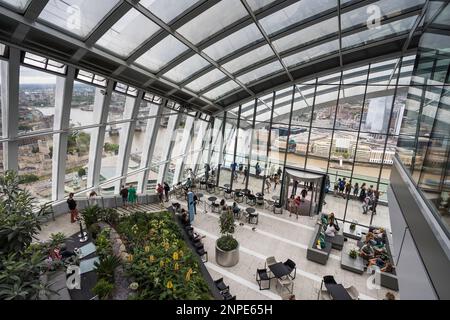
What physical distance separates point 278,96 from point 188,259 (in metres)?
11.3

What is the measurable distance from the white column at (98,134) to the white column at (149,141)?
2775mm

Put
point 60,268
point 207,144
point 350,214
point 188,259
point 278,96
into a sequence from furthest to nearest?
1. point 207,144
2. point 278,96
3. point 350,214
4. point 188,259
5. point 60,268

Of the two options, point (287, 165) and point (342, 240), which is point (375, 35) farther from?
point (342, 240)

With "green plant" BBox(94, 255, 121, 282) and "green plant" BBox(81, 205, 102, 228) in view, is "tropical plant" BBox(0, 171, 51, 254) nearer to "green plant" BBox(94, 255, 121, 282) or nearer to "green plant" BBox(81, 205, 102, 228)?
"green plant" BBox(94, 255, 121, 282)

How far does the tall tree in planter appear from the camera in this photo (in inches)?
152

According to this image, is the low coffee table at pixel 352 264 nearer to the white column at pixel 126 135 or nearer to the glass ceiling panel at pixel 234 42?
the glass ceiling panel at pixel 234 42

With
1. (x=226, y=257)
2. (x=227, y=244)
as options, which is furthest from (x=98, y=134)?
(x=226, y=257)

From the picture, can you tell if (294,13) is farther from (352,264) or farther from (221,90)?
(352,264)

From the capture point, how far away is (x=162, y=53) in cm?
907

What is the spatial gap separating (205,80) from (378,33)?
8061 millimetres

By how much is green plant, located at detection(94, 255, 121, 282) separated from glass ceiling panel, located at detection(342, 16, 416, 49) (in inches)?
477

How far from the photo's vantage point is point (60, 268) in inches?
208

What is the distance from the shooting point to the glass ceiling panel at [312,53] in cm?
1101
